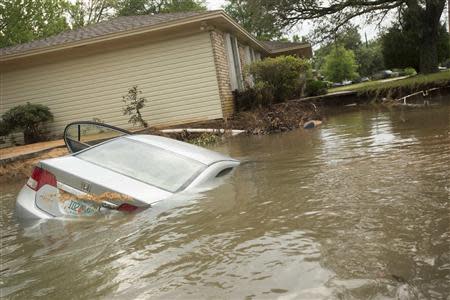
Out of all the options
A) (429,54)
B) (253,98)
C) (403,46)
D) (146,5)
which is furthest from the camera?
(146,5)

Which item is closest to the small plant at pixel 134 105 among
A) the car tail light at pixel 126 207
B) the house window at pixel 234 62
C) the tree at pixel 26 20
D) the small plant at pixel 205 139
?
the small plant at pixel 205 139

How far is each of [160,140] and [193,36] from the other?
1034cm

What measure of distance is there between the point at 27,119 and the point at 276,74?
332 inches

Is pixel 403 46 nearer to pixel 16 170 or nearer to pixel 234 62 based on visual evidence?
pixel 234 62

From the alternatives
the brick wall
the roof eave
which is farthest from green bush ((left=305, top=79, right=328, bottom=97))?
the roof eave

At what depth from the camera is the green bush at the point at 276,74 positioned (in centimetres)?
1552

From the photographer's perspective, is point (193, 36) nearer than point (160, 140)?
No

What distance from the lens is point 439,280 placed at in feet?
7.22

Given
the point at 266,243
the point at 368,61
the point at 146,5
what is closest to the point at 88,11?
the point at 146,5

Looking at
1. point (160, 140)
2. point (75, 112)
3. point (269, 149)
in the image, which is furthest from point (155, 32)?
point (160, 140)

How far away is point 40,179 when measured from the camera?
13.8 feet

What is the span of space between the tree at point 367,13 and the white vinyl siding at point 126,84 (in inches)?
365

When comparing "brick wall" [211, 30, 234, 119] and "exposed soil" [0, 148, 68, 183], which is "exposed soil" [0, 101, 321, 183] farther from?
"brick wall" [211, 30, 234, 119]

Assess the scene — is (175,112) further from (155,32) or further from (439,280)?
(439,280)
